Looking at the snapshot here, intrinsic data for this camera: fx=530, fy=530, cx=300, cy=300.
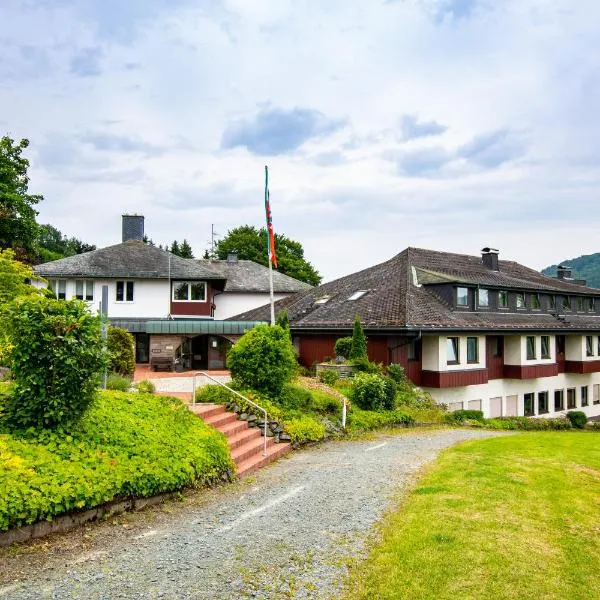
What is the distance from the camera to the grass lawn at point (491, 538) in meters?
5.53

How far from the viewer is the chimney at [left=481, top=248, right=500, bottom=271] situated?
3588 centimetres

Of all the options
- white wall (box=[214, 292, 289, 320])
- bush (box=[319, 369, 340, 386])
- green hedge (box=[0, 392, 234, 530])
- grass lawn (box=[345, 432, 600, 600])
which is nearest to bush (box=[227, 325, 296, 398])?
green hedge (box=[0, 392, 234, 530])

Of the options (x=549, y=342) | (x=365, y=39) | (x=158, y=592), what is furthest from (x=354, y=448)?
(x=549, y=342)

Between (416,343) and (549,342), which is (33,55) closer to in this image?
(416,343)

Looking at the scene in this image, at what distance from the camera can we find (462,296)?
27125 millimetres

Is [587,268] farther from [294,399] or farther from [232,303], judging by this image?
[294,399]

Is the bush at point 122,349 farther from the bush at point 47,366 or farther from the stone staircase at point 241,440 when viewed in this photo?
the bush at point 47,366

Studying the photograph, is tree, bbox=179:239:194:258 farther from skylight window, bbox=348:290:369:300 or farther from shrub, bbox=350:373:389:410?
shrub, bbox=350:373:389:410

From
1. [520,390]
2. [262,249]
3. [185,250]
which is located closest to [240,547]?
[520,390]

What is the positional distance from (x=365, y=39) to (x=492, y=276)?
21795 mm

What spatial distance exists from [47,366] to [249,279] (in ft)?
105

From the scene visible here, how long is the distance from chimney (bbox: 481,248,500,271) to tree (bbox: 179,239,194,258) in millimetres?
43589

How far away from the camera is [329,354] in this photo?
26.3m

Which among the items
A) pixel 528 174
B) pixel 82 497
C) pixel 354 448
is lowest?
pixel 354 448
